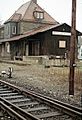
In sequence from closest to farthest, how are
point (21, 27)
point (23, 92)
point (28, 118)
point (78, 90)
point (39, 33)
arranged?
point (28, 118) < point (23, 92) < point (78, 90) < point (39, 33) < point (21, 27)

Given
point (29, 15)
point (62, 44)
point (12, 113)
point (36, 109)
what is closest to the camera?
point (12, 113)

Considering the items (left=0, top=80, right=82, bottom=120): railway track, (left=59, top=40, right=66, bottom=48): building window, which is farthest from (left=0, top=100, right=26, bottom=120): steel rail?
(left=59, top=40, right=66, bottom=48): building window

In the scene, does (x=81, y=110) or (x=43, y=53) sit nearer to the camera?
(x=81, y=110)

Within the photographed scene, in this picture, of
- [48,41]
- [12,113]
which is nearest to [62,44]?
[48,41]

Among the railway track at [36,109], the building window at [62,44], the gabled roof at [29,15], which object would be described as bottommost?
the railway track at [36,109]

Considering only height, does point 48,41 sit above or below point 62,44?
above

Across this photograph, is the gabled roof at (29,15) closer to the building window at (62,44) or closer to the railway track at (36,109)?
the building window at (62,44)

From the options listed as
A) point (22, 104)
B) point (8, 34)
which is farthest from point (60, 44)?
point (22, 104)

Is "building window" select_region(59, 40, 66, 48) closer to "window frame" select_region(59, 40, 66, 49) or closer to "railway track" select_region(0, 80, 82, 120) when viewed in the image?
"window frame" select_region(59, 40, 66, 49)

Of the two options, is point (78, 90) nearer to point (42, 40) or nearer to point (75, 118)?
point (75, 118)

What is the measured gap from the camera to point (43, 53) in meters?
38.9

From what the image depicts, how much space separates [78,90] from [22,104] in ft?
14.2

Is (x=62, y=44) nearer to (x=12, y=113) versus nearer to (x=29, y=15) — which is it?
(x=29, y=15)

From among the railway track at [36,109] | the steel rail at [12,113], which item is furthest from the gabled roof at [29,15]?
the steel rail at [12,113]
